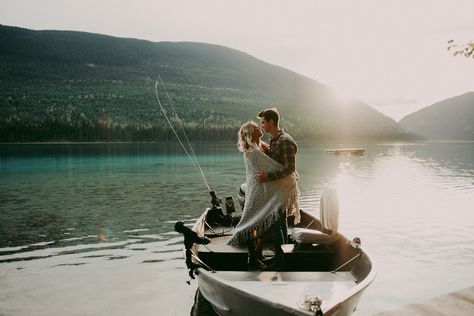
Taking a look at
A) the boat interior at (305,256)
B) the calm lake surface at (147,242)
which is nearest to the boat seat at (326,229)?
the boat interior at (305,256)

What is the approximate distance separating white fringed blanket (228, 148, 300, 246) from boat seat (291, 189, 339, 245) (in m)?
0.43

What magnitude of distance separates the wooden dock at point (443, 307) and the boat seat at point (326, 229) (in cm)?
191

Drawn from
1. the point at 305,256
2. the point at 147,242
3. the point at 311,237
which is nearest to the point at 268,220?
the point at 311,237

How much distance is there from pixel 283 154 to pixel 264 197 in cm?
88

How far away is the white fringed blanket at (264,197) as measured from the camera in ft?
26.9

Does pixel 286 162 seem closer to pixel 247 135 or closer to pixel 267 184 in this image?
pixel 267 184

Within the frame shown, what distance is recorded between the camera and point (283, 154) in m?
8.09

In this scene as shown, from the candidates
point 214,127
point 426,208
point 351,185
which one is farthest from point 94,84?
point 426,208

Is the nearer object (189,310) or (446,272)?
(189,310)

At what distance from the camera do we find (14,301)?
10.8 metres

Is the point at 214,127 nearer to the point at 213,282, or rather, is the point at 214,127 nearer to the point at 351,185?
the point at 351,185

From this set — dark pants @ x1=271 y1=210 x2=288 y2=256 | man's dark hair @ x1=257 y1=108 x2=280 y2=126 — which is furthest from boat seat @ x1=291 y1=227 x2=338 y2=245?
man's dark hair @ x1=257 y1=108 x2=280 y2=126

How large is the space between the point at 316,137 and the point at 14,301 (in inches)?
6542

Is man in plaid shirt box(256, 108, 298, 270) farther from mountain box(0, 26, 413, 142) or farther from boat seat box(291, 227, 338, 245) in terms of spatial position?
mountain box(0, 26, 413, 142)
